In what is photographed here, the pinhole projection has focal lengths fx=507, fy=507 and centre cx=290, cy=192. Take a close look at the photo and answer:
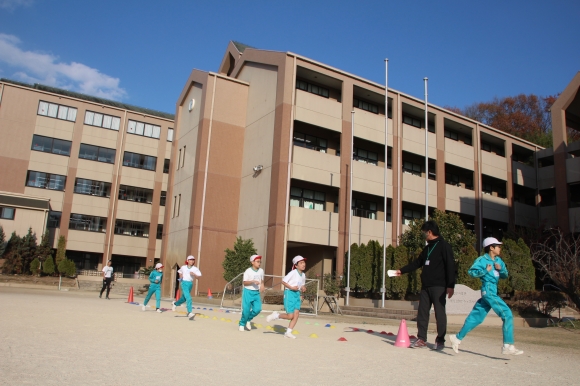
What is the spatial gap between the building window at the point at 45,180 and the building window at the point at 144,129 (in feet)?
26.7

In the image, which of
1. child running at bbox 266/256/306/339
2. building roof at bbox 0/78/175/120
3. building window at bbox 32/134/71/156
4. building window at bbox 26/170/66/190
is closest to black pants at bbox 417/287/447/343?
child running at bbox 266/256/306/339

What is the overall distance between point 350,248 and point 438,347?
20.2 meters

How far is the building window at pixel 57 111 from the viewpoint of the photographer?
4658cm

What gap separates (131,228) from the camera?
165ft

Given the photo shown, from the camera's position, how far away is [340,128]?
33000 millimetres

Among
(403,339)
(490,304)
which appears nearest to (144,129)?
(403,339)

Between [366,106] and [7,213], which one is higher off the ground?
[366,106]

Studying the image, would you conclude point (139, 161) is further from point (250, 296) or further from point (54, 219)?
point (250, 296)

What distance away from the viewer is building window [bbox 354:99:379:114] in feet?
120

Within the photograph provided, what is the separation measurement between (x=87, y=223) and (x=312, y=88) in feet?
87.4

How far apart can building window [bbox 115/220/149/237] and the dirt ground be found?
133ft

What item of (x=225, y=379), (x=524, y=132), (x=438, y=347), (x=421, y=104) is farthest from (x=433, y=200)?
(x=225, y=379)

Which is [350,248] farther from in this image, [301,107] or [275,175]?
[301,107]

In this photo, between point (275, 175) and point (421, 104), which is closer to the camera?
point (275, 175)
